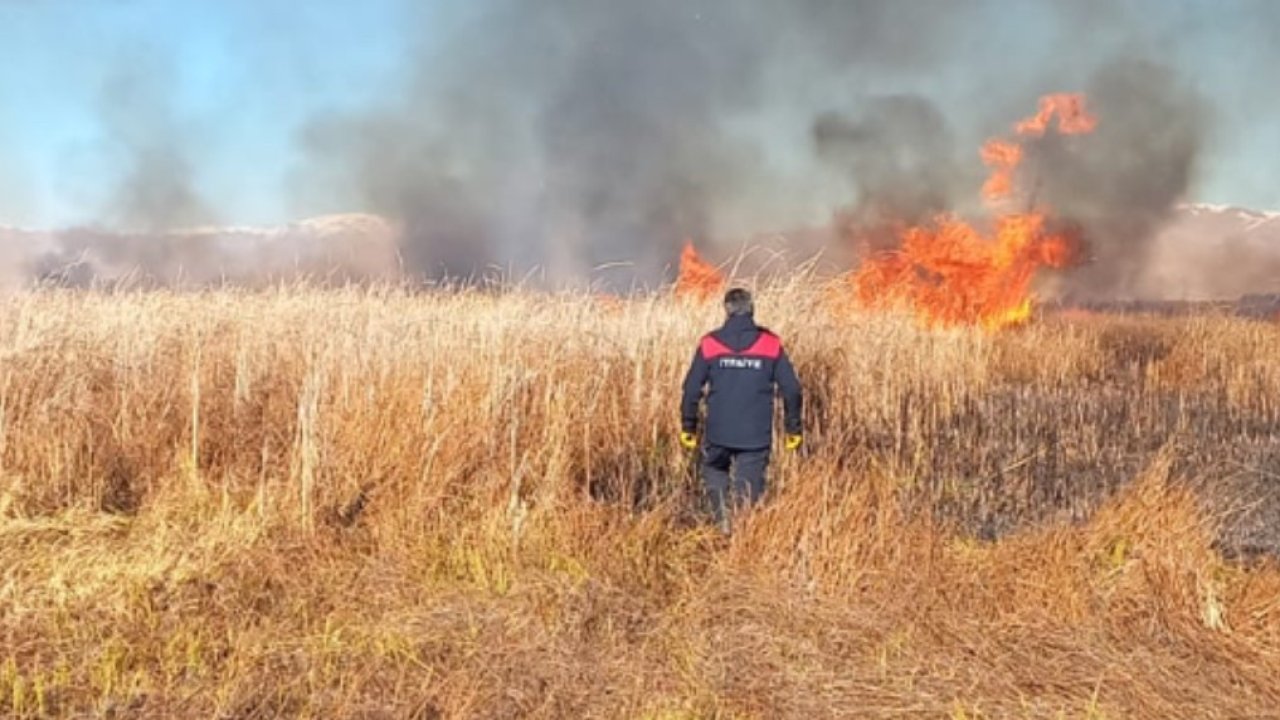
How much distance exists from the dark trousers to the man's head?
2.70 ft

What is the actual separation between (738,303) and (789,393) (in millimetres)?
615

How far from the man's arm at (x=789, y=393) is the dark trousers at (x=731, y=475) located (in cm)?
26

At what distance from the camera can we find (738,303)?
5887 millimetres

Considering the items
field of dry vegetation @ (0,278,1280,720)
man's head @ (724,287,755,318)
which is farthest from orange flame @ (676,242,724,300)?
man's head @ (724,287,755,318)

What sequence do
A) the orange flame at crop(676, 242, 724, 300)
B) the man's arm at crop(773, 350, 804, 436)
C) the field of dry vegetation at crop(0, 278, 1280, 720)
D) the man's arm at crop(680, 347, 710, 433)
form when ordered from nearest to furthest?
the field of dry vegetation at crop(0, 278, 1280, 720)
the man's arm at crop(773, 350, 804, 436)
the man's arm at crop(680, 347, 710, 433)
the orange flame at crop(676, 242, 724, 300)

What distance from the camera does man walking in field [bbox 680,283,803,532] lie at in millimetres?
5852

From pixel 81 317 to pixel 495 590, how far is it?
5.99 m

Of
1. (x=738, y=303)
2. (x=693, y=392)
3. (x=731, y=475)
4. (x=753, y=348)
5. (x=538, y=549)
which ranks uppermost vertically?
(x=738, y=303)

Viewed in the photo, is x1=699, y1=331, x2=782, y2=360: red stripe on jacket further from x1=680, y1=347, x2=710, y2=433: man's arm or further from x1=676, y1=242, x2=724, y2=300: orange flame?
x1=676, y1=242, x2=724, y2=300: orange flame

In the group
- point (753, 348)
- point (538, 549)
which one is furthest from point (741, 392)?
point (538, 549)

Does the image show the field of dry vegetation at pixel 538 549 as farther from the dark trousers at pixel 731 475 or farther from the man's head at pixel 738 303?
the man's head at pixel 738 303

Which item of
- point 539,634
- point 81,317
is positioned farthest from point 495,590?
point 81,317

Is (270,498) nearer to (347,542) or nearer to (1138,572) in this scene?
(347,542)

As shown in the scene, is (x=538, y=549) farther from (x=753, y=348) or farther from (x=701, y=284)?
(x=701, y=284)
